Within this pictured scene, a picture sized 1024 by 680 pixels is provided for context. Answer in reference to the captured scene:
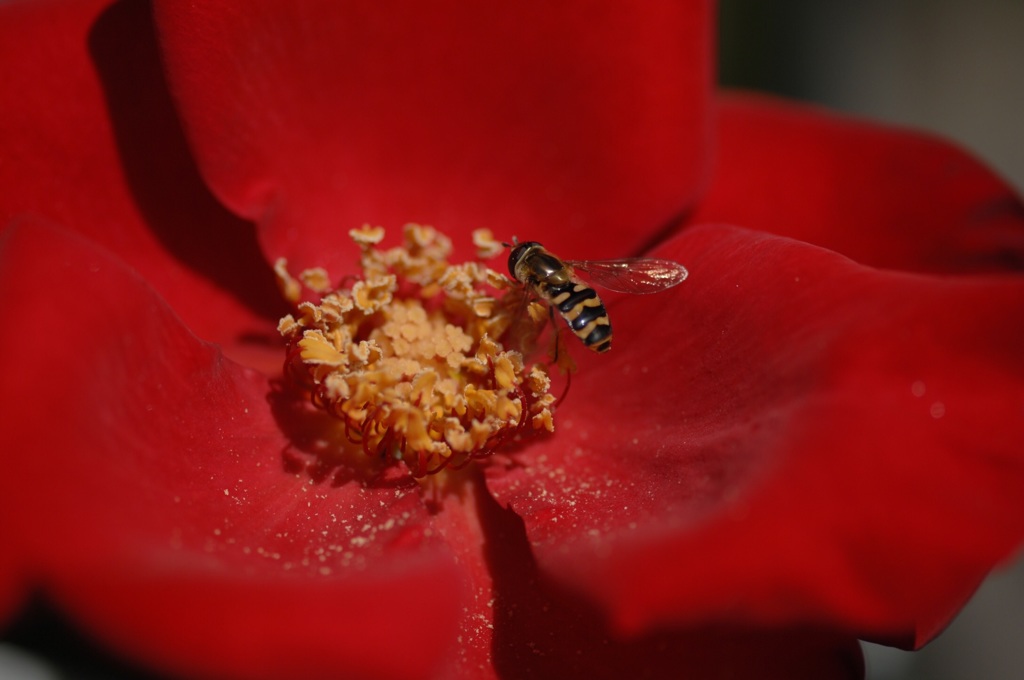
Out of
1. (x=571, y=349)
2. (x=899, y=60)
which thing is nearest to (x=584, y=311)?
(x=571, y=349)

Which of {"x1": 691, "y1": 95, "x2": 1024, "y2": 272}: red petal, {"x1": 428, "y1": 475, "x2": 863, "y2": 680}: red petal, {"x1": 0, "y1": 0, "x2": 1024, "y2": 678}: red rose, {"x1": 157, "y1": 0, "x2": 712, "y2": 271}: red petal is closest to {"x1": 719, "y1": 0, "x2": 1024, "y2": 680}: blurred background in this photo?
{"x1": 0, "y1": 0, "x2": 1024, "y2": 678}: red rose

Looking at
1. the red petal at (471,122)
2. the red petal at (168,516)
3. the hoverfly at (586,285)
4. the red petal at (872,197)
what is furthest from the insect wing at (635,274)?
the red petal at (168,516)

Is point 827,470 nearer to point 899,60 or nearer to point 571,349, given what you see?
point 571,349

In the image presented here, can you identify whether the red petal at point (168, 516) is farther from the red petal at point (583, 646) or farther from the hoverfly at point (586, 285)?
the hoverfly at point (586, 285)

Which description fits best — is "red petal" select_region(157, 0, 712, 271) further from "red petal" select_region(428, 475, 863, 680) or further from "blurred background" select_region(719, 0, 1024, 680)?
"blurred background" select_region(719, 0, 1024, 680)

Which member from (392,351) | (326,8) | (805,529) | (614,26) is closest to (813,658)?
(805,529)

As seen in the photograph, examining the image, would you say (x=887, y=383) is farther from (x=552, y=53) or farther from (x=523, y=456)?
(x=552, y=53)

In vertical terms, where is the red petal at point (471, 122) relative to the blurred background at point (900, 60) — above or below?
above
